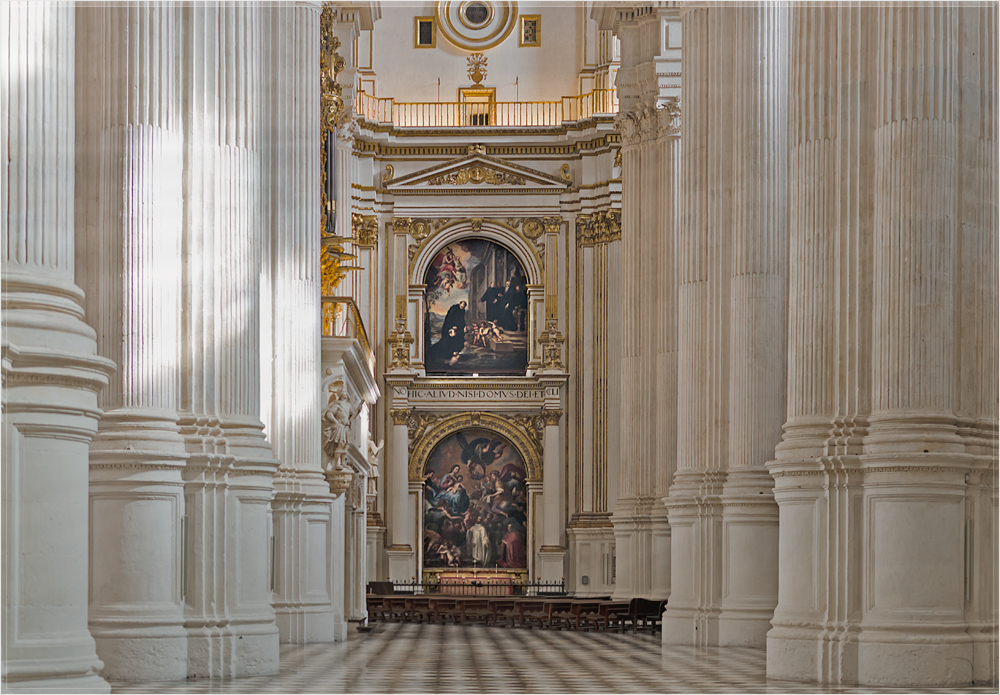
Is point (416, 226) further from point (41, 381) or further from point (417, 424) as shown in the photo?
point (41, 381)

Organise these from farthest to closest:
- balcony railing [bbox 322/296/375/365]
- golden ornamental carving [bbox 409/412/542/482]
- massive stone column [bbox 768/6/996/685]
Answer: golden ornamental carving [bbox 409/412/542/482] → balcony railing [bbox 322/296/375/365] → massive stone column [bbox 768/6/996/685]

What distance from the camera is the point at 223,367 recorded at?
14008 millimetres

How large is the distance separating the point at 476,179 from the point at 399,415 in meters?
7.41

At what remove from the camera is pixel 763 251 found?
19188 millimetres

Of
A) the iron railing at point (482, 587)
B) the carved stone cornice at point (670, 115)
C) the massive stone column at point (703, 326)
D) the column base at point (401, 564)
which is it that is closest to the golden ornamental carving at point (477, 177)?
the column base at point (401, 564)

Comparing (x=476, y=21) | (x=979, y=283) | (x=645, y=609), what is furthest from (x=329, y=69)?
(x=476, y=21)

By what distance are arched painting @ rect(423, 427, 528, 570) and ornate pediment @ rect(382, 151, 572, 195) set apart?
722cm

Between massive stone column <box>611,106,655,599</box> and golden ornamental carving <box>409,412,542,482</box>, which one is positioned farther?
golden ornamental carving <box>409,412,542,482</box>

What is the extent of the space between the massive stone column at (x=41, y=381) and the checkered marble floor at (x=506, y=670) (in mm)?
3688

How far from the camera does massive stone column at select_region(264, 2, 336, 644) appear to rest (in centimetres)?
1947

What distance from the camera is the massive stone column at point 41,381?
771cm

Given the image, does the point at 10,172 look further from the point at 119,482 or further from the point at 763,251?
the point at 763,251

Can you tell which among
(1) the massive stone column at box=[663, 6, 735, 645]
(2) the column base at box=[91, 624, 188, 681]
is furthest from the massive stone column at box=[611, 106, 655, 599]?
(2) the column base at box=[91, 624, 188, 681]

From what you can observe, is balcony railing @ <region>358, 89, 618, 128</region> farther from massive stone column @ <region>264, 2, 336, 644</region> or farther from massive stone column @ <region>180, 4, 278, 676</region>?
massive stone column @ <region>180, 4, 278, 676</region>
